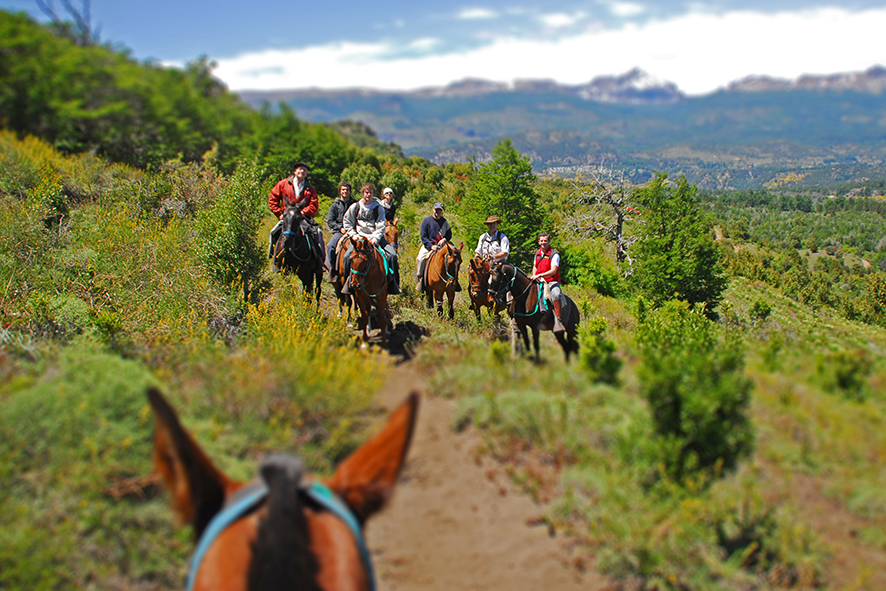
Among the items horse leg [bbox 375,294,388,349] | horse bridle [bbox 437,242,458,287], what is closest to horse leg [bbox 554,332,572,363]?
horse bridle [bbox 437,242,458,287]

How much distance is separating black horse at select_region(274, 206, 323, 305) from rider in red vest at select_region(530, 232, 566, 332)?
16.2ft

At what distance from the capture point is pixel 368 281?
8930 millimetres

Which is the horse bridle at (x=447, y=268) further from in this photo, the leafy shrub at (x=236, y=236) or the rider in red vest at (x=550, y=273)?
the leafy shrub at (x=236, y=236)

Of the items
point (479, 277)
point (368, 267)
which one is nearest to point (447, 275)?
point (479, 277)

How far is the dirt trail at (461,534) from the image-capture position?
13.7 feet

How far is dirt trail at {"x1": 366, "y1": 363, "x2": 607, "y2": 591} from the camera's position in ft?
13.7

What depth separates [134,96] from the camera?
8750mm

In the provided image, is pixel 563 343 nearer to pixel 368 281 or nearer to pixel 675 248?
pixel 368 281

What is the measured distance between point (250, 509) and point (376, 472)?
1.45ft

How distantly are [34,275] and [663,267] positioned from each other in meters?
30.4

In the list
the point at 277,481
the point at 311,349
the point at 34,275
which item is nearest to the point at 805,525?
the point at 277,481

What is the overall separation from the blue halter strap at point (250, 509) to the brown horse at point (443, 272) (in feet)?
33.3

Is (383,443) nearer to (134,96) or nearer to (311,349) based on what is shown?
(311,349)

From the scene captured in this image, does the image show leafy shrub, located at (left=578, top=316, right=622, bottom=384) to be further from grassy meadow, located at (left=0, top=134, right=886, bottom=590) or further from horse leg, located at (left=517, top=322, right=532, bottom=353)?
horse leg, located at (left=517, top=322, right=532, bottom=353)
